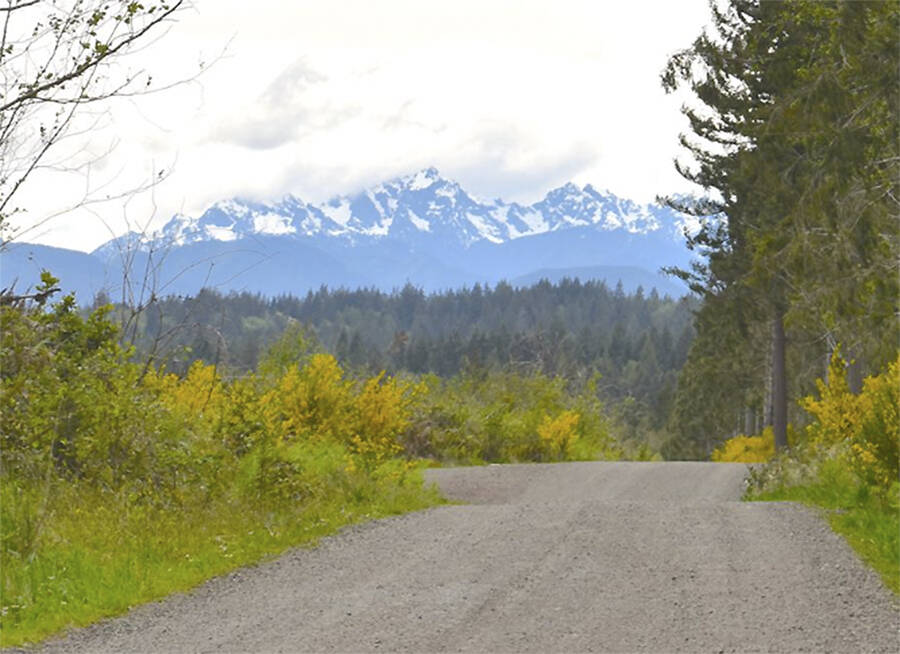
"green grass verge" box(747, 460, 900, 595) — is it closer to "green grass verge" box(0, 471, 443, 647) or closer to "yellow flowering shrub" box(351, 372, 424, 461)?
"green grass verge" box(0, 471, 443, 647)

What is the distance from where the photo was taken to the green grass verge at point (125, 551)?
21.8 ft

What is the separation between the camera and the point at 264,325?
188 m

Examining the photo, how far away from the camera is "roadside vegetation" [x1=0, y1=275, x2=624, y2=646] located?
23.9 ft

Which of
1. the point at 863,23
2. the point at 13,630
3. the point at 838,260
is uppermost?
the point at 863,23

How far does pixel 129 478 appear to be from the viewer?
31.1ft

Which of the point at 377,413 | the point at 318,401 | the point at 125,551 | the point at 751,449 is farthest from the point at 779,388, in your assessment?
the point at 125,551

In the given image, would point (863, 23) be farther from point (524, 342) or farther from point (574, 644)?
point (524, 342)

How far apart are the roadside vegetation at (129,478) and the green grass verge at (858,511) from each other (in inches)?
189

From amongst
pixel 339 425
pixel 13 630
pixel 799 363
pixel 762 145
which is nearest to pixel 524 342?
pixel 799 363

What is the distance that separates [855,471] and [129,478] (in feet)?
26.3

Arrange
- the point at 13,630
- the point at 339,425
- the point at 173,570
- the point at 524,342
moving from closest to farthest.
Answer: the point at 13,630 < the point at 173,570 < the point at 339,425 < the point at 524,342

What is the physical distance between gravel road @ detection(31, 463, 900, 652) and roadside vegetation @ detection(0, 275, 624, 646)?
47cm

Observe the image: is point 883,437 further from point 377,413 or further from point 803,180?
point 803,180

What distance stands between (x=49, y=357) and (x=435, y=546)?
381 cm
